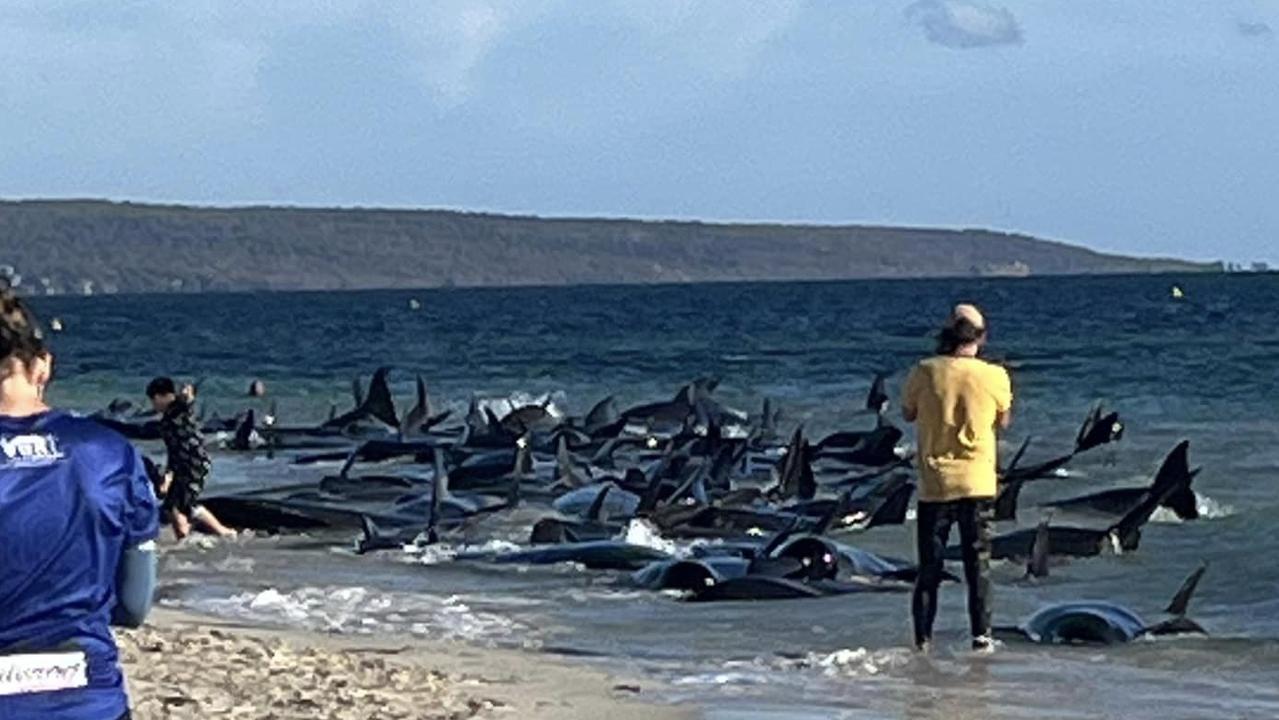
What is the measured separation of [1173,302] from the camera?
125000 mm

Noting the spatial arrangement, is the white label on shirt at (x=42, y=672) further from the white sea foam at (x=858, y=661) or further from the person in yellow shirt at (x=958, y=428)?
the white sea foam at (x=858, y=661)

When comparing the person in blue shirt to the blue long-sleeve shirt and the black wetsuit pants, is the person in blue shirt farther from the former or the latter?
the black wetsuit pants

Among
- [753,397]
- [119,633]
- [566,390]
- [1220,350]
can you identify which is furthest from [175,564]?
[1220,350]

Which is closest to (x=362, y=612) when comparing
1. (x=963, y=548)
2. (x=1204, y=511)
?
(x=963, y=548)

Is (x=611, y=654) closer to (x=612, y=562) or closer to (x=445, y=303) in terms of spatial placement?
(x=612, y=562)

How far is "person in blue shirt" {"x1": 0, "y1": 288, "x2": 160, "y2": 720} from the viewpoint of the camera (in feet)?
17.0

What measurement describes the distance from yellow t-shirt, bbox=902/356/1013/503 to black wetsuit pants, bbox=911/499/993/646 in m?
0.09

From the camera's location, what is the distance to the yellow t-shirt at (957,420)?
12.9m

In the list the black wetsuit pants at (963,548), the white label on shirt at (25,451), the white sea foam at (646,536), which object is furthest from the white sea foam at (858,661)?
the white label on shirt at (25,451)

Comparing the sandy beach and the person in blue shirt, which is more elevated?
the person in blue shirt

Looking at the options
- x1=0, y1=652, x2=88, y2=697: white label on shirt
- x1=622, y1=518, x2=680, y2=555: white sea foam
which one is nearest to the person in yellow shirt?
x1=622, y1=518, x2=680, y2=555: white sea foam

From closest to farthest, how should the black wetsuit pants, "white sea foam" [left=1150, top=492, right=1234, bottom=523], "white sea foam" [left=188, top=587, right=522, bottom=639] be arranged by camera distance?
the black wetsuit pants, "white sea foam" [left=188, top=587, right=522, bottom=639], "white sea foam" [left=1150, top=492, right=1234, bottom=523]

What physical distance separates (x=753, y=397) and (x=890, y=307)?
3077 inches

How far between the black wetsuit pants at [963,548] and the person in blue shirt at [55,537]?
8.12 metres
